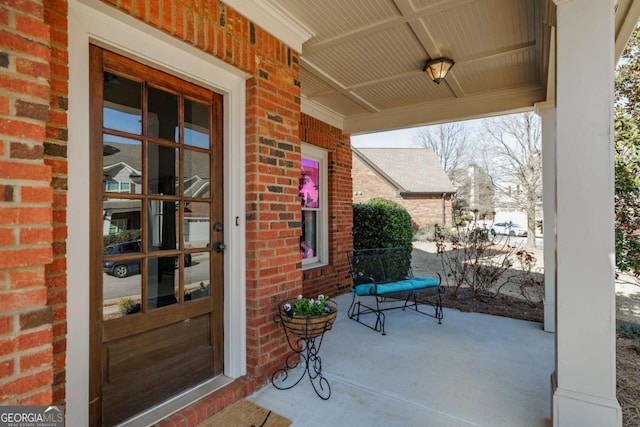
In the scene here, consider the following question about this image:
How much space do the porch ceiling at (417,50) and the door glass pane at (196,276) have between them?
1.73 metres

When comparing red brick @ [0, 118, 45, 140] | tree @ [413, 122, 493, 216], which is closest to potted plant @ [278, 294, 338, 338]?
red brick @ [0, 118, 45, 140]

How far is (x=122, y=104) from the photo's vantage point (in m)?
1.83

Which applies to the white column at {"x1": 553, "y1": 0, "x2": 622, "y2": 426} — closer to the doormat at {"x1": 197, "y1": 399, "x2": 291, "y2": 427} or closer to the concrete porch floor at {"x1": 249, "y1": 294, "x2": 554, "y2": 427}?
the concrete porch floor at {"x1": 249, "y1": 294, "x2": 554, "y2": 427}

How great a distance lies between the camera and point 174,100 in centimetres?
211

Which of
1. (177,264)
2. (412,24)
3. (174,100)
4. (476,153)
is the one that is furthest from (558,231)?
(476,153)

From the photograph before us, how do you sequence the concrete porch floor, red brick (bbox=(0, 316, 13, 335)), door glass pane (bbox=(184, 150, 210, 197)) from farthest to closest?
door glass pane (bbox=(184, 150, 210, 197))
the concrete porch floor
red brick (bbox=(0, 316, 13, 335))

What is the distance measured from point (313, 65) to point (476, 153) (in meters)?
21.2

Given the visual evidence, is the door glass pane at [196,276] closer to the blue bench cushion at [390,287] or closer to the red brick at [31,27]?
the red brick at [31,27]

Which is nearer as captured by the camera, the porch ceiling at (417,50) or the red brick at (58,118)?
the red brick at (58,118)

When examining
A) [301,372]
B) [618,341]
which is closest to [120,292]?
[301,372]

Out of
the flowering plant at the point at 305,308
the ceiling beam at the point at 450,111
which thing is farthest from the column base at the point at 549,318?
the flowering plant at the point at 305,308

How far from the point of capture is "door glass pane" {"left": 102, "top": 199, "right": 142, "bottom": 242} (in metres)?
1.75

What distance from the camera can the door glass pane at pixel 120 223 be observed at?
1.75 m

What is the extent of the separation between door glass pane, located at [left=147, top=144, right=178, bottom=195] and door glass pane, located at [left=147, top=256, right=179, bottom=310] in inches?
17.1
